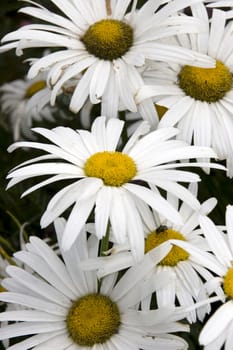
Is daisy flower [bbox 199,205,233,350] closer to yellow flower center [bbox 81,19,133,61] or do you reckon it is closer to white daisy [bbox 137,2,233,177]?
white daisy [bbox 137,2,233,177]

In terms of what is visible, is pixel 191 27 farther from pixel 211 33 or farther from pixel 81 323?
pixel 81 323

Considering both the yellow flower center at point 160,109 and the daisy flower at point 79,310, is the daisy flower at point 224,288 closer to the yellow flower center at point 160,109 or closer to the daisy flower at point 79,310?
the daisy flower at point 79,310

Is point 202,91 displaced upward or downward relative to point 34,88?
upward

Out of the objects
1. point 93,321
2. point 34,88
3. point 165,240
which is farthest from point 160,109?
point 34,88

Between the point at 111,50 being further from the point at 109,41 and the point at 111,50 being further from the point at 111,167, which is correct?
the point at 111,167

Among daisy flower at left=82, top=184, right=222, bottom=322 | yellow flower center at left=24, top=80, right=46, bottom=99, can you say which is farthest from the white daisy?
yellow flower center at left=24, top=80, right=46, bottom=99

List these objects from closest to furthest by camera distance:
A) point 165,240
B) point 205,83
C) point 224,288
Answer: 1. point 224,288
2. point 165,240
3. point 205,83
